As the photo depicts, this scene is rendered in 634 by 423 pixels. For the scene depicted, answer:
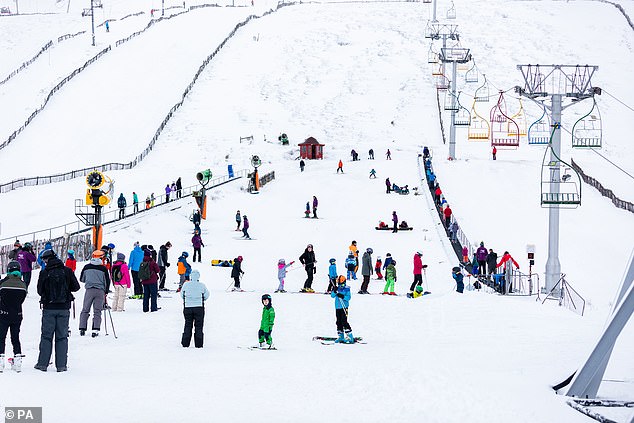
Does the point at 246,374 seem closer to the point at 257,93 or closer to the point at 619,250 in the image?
the point at 619,250

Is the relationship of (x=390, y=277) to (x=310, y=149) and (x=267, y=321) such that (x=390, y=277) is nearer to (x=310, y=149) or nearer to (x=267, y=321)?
(x=267, y=321)

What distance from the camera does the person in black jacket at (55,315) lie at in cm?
1272

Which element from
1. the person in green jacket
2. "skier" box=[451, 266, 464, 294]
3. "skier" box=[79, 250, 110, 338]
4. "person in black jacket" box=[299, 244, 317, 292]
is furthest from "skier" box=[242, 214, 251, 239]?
the person in green jacket

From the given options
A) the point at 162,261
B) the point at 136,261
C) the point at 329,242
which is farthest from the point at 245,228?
the point at 136,261

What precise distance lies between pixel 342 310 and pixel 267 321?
53.0 inches

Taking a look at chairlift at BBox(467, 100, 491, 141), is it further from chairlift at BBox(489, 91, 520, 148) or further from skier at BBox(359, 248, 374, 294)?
skier at BBox(359, 248, 374, 294)

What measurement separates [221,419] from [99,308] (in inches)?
231

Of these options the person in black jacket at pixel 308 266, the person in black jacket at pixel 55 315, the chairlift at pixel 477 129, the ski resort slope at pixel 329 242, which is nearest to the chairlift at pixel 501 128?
the chairlift at pixel 477 129

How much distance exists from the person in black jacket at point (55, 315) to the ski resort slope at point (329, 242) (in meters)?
0.30

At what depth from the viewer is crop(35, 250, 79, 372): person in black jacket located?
12719 millimetres

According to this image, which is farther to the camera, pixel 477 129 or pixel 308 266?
pixel 477 129

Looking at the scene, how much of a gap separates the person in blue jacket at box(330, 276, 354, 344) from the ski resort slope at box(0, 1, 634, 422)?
36 centimetres

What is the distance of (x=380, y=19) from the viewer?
99125mm

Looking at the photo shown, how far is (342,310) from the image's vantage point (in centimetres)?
1664
